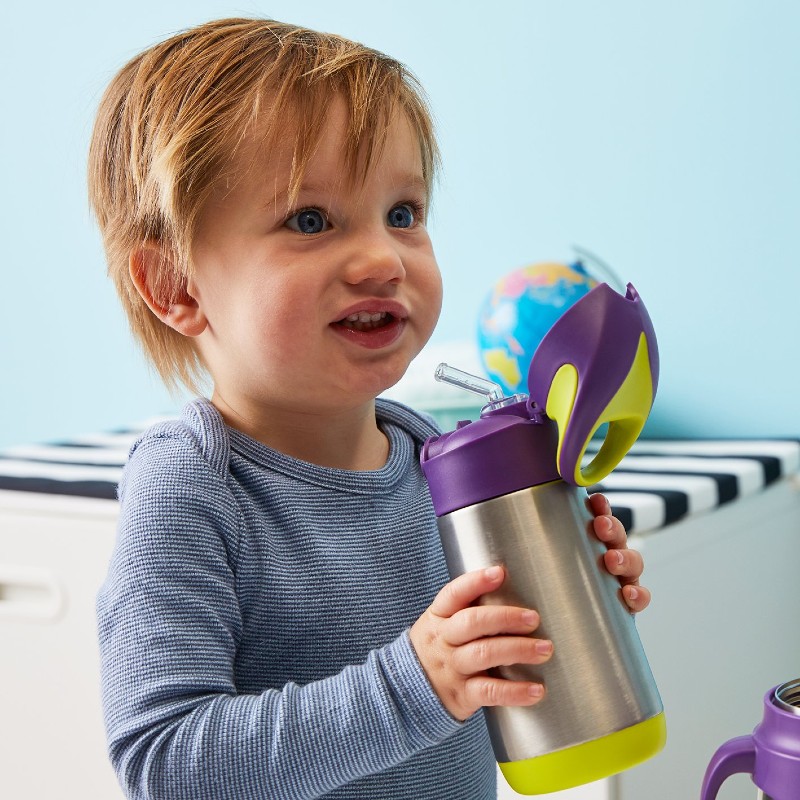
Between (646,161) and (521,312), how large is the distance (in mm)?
319

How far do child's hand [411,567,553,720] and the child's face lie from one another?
0.17 metres

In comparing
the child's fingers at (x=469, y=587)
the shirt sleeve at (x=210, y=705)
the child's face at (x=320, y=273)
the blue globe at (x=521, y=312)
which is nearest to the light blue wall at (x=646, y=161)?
the blue globe at (x=521, y=312)

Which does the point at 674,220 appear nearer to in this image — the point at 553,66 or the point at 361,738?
the point at 553,66

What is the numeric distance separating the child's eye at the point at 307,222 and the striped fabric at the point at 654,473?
39 centimetres

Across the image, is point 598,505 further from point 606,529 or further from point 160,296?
point 160,296

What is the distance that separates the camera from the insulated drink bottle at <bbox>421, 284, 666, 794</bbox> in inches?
19.2

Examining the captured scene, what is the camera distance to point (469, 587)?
0.49 meters

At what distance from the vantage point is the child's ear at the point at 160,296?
0.70 m

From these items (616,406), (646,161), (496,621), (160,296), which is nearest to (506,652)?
(496,621)

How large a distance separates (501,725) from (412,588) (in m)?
0.17

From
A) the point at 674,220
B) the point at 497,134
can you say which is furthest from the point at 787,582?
the point at 497,134

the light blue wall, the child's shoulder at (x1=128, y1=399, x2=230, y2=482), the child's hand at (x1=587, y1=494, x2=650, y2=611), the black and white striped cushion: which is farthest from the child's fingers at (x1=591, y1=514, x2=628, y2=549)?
the light blue wall

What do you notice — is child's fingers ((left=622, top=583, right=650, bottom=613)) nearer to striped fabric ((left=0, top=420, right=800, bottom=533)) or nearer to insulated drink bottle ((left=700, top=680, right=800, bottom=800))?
insulated drink bottle ((left=700, top=680, right=800, bottom=800))

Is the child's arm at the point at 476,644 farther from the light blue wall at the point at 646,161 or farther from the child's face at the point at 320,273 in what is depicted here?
the light blue wall at the point at 646,161
